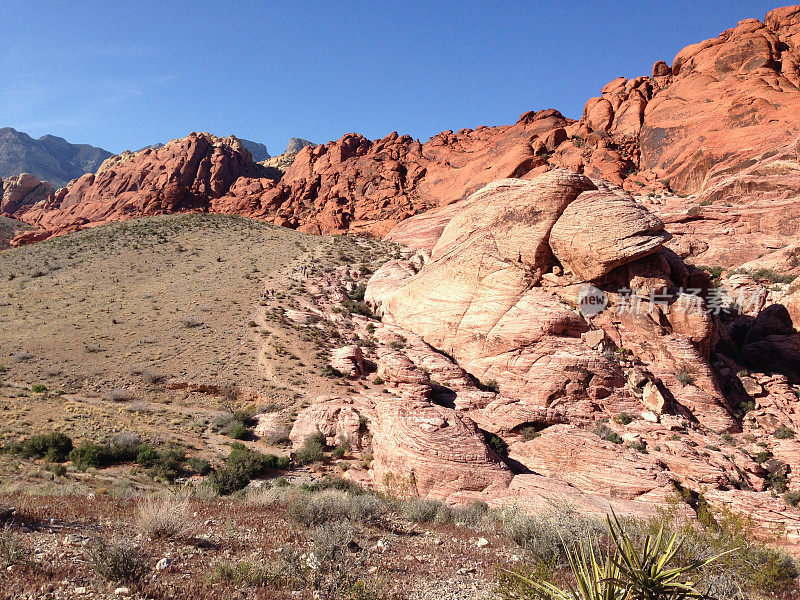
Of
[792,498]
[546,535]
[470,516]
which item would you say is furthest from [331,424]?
[792,498]

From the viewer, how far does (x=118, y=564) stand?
5.50 metres

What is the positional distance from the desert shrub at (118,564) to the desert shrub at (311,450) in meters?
12.4

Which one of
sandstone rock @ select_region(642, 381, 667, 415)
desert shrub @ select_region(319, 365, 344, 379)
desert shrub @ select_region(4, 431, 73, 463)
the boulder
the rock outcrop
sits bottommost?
desert shrub @ select_region(4, 431, 73, 463)

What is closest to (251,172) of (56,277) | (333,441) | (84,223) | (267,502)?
(84,223)

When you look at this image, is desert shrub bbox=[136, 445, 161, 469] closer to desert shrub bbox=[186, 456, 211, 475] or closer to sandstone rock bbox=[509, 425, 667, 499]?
desert shrub bbox=[186, 456, 211, 475]

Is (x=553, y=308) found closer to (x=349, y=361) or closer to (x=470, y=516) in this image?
(x=349, y=361)

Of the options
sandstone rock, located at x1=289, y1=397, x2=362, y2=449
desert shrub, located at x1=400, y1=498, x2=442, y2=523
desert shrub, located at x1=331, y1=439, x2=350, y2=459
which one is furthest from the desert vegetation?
sandstone rock, located at x1=289, y1=397, x2=362, y2=449

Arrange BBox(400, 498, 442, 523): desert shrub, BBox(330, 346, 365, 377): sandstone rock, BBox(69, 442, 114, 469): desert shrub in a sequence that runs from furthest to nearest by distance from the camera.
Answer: BBox(330, 346, 365, 377): sandstone rock < BBox(69, 442, 114, 469): desert shrub < BBox(400, 498, 442, 523): desert shrub

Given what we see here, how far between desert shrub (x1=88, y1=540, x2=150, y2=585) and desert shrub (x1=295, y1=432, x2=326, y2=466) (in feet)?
40.7

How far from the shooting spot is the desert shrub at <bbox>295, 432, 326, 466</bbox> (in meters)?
18.0

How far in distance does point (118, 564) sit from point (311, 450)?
42.9 ft

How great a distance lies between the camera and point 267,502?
10734 millimetres

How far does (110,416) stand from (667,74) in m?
70.6

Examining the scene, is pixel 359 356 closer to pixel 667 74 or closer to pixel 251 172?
pixel 667 74
